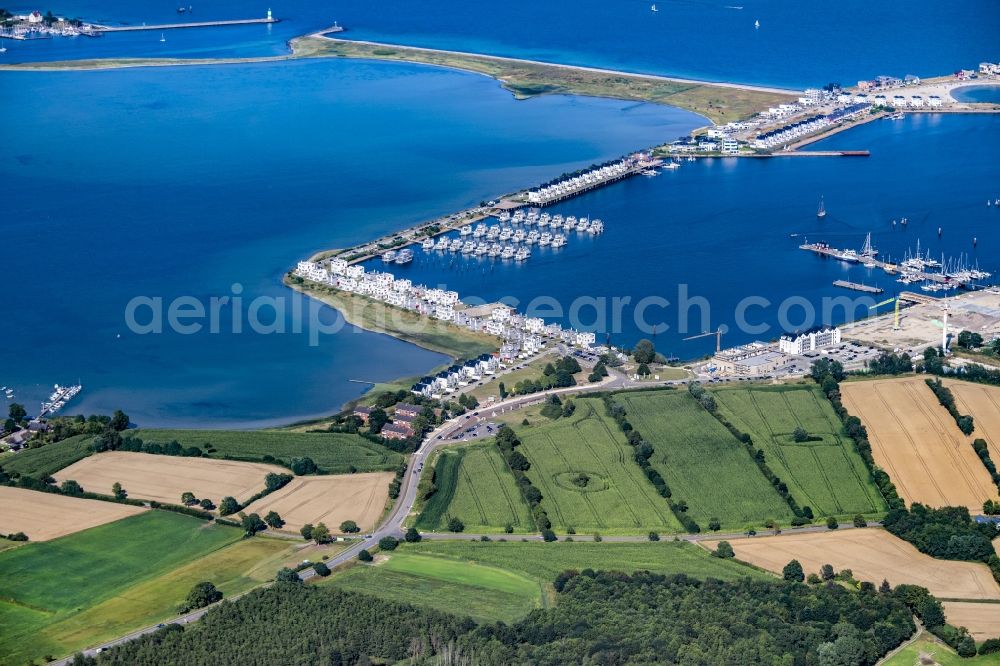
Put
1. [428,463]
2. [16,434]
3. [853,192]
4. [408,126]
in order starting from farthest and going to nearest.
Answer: [408,126]
[853,192]
[16,434]
[428,463]

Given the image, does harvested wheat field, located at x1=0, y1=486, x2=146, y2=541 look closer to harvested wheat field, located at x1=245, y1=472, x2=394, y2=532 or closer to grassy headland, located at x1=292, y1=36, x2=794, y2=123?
harvested wheat field, located at x1=245, y1=472, x2=394, y2=532

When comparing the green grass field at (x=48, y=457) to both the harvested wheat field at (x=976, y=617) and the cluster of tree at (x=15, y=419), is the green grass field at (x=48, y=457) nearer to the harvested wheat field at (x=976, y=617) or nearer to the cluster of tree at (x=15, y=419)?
the cluster of tree at (x=15, y=419)

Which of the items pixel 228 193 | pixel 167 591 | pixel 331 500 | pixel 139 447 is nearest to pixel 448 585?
pixel 331 500

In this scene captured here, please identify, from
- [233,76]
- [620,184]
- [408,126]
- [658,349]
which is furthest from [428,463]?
[233,76]

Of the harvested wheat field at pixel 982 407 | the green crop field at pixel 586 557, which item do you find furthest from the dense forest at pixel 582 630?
the harvested wheat field at pixel 982 407

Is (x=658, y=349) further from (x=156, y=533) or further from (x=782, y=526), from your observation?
(x=156, y=533)

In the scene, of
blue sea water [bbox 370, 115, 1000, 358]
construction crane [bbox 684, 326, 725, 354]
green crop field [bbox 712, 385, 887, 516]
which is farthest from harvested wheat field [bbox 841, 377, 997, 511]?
blue sea water [bbox 370, 115, 1000, 358]
